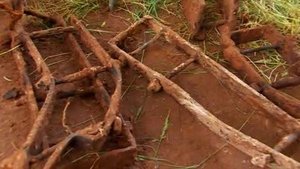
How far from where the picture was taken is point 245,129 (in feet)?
8.35

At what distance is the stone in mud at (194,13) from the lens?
3062 mm

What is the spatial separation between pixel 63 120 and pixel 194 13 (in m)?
1.45

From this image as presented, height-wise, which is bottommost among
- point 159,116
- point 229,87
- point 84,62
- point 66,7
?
point 159,116

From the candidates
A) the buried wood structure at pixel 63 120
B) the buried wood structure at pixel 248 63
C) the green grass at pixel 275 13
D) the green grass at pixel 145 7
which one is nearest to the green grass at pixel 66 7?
the green grass at pixel 145 7

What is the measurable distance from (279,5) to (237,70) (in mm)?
1000

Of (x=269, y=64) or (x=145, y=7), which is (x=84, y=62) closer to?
(x=145, y=7)

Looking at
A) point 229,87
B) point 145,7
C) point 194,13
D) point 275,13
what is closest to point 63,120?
point 229,87

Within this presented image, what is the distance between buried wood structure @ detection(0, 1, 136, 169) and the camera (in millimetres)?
1913

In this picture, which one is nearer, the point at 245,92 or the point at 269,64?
the point at 245,92

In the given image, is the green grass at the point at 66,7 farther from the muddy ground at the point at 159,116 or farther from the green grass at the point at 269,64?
the green grass at the point at 269,64

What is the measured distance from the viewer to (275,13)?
3441 millimetres

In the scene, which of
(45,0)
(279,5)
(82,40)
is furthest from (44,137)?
(279,5)

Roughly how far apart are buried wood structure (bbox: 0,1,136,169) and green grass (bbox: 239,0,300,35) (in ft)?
4.37

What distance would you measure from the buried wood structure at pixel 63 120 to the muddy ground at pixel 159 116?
11 centimetres
